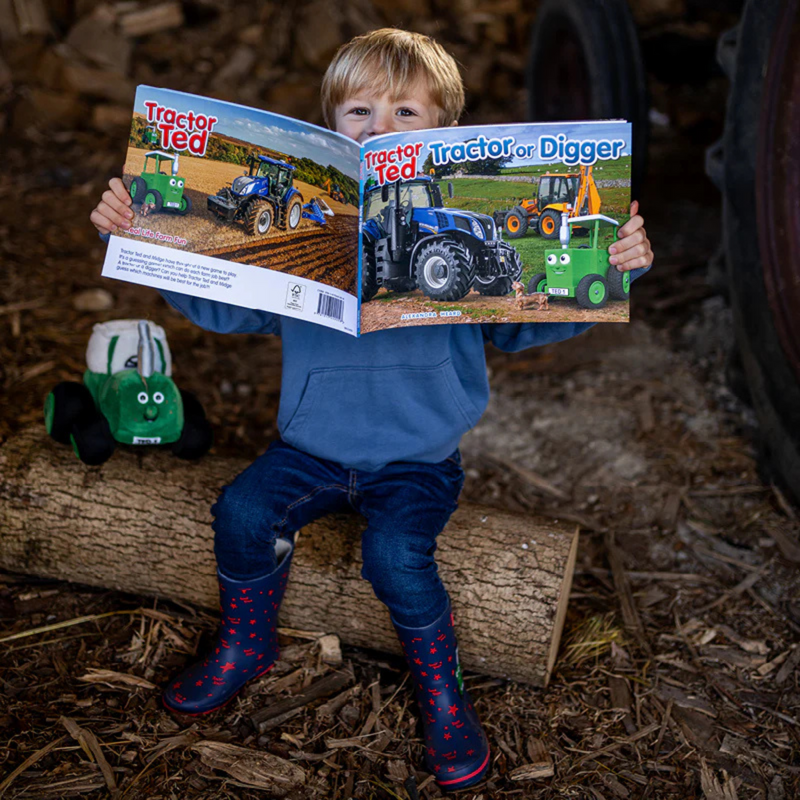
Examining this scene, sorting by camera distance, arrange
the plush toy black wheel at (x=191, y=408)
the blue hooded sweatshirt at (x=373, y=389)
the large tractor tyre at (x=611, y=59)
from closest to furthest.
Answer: the blue hooded sweatshirt at (x=373, y=389), the plush toy black wheel at (x=191, y=408), the large tractor tyre at (x=611, y=59)

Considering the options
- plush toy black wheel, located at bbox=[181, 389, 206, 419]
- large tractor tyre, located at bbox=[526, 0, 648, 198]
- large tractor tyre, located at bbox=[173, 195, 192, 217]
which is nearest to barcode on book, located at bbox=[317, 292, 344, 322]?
large tractor tyre, located at bbox=[173, 195, 192, 217]

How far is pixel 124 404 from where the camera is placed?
1852mm

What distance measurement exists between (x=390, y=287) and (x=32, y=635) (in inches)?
44.7

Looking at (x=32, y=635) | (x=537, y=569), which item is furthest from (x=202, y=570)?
(x=537, y=569)

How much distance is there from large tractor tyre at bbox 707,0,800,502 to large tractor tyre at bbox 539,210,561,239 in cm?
79

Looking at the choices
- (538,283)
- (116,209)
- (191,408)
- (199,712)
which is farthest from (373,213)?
(199,712)

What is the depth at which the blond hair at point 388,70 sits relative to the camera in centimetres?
161

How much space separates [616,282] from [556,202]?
0.60ft

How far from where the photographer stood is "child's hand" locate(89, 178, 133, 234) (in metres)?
1.45

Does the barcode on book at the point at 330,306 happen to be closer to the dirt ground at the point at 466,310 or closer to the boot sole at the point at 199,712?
the dirt ground at the point at 466,310

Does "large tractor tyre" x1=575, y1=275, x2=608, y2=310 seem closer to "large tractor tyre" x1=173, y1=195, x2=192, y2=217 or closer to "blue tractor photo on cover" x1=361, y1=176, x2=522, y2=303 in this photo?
"blue tractor photo on cover" x1=361, y1=176, x2=522, y2=303

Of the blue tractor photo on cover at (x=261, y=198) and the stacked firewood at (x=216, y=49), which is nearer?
the blue tractor photo on cover at (x=261, y=198)

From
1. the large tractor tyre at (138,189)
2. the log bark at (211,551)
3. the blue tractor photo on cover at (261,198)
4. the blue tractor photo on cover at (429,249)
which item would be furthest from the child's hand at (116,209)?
the log bark at (211,551)

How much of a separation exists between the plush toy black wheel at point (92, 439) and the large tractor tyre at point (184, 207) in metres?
0.61
